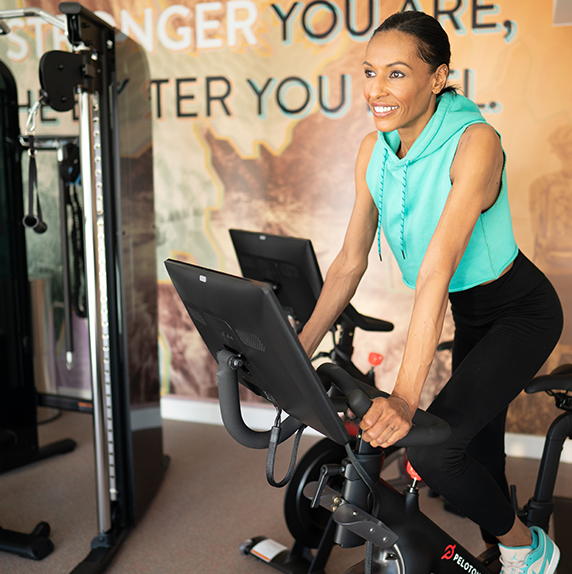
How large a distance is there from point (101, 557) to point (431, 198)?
168 centimetres

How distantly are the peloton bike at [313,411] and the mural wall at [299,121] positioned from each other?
175cm

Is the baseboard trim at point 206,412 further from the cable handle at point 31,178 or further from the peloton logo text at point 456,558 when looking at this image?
the peloton logo text at point 456,558

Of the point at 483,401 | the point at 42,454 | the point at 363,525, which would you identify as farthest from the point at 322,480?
the point at 42,454

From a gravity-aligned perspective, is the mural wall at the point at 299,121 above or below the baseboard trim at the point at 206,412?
above

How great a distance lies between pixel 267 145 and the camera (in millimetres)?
3102

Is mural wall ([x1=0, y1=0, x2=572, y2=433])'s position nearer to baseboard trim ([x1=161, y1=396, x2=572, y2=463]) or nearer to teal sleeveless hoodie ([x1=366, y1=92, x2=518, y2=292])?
baseboard trim ([x1=161, y1=396, x2=572, y2=463])

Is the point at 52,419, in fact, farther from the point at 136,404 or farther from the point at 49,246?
the point at 136,404

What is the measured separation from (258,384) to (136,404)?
1.34 metres

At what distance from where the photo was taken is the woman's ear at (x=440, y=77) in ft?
4.35

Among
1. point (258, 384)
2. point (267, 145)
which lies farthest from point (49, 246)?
point (258, 384)

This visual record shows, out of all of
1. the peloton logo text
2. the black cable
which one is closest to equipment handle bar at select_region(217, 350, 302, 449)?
the peloton logo text

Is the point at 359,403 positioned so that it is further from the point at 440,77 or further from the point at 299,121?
the point at 299,121

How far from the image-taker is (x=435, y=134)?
1.36 meters

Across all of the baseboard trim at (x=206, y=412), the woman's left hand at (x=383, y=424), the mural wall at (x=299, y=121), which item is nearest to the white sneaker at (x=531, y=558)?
the woman's left hand at (x=383, y=424)
